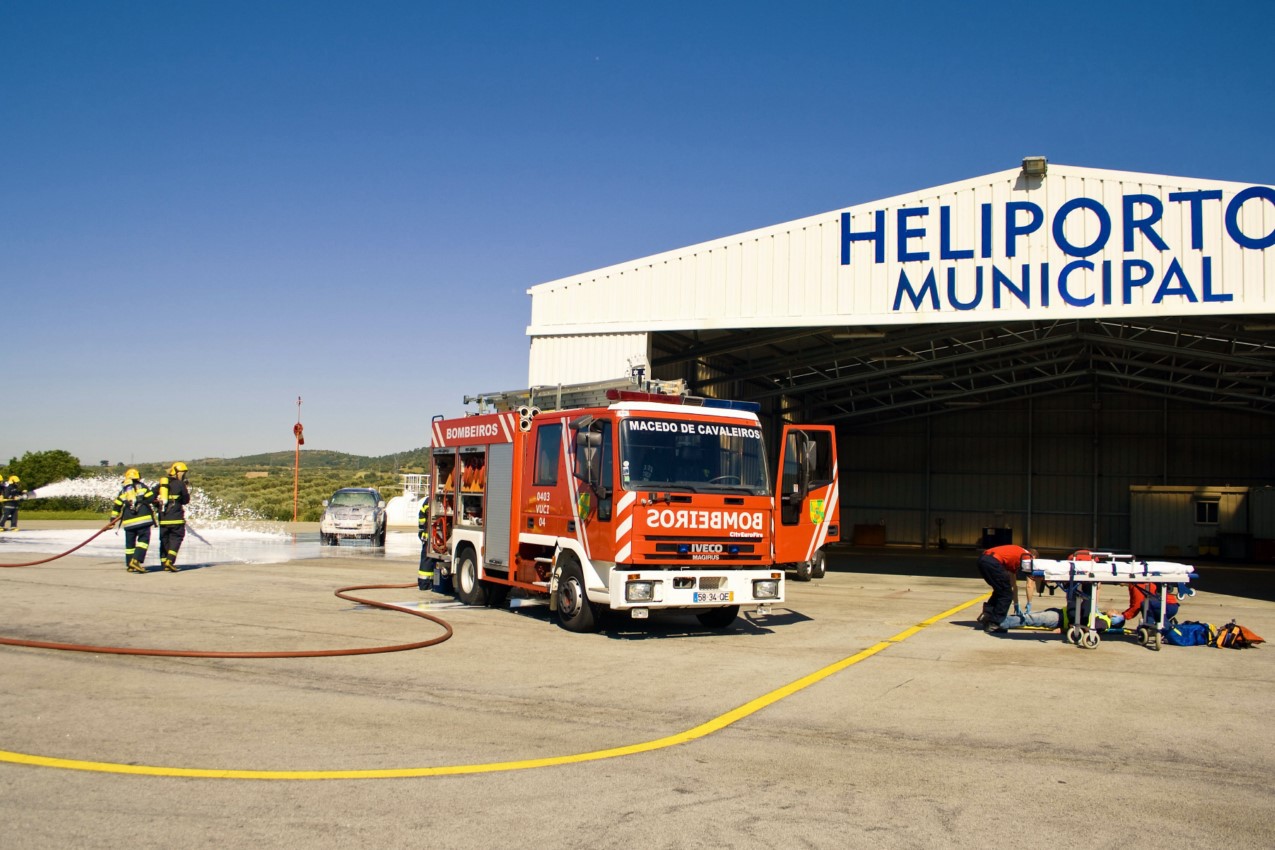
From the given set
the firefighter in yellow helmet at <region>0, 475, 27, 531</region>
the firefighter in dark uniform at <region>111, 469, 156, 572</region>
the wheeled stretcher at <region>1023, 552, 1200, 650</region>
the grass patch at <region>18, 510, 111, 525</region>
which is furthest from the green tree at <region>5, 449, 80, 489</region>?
the wheeled stretcher at <region>1023, 552, 1200, 650</region>

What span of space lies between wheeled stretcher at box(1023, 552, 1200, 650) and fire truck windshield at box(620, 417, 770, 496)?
3.29m

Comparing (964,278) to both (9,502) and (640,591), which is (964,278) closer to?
(640,591)

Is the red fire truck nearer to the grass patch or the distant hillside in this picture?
the grass patch

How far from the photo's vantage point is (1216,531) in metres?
32.9

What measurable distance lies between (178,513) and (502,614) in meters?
7.84

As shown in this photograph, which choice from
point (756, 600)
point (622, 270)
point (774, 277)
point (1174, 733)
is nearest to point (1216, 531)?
point (774, 277)

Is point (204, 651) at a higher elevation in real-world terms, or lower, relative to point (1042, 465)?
lower

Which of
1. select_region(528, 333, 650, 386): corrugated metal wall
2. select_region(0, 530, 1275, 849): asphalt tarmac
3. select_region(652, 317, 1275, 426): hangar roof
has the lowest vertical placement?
select_region(0, 530, 1275, 849): asphalt tarmac

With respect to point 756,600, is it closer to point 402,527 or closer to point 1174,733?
point 1174,733

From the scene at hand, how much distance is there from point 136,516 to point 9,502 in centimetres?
1386

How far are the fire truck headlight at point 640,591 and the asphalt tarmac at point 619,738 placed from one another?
53cm

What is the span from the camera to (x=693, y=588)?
1132 centimetres

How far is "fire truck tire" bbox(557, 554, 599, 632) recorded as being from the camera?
11.6 m

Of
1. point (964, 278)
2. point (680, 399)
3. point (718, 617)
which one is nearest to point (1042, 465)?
point (964, 278)
